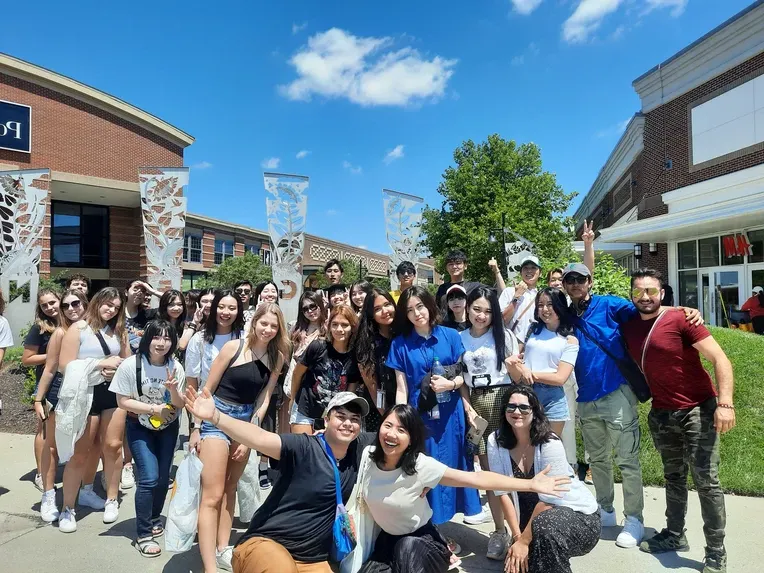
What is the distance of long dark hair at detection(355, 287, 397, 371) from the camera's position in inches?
133

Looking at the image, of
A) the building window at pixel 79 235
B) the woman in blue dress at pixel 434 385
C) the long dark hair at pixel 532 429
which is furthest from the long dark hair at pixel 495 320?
the building window at pixel 79 235

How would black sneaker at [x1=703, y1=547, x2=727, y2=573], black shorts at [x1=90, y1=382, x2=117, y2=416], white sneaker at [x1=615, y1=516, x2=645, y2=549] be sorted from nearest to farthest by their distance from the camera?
black sneaker at [x1=703, y1=547, x2=727, y2=573] → white sneaker at [x1=615, y1=516, x2=645, y2=549] → black shorts at [x1=90, y1=382, x2=117, y2=416]

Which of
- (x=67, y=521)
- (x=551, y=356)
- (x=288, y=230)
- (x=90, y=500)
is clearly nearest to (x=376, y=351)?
(x=551, y=356)

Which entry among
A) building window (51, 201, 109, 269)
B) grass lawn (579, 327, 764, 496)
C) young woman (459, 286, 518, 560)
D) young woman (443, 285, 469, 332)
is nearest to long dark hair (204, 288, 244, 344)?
young woman (443, 285, 469, 332)

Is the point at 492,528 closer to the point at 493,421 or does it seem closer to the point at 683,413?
the point at 493,421

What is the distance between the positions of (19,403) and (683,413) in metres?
8.51

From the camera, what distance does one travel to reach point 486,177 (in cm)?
2658

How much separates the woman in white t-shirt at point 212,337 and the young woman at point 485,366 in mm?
1861

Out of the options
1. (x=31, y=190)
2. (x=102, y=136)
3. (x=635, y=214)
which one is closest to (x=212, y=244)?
(x=102, y=136)

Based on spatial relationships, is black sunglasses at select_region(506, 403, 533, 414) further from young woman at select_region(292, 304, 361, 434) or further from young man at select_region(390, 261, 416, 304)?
young man at select_region(390, 261, 416, 304)

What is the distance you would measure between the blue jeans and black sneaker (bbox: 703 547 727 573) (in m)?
3.59

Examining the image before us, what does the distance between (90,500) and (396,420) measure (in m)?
3.15

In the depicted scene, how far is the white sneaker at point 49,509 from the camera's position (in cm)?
375

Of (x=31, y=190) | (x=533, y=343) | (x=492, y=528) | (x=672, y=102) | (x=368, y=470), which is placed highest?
(x=672, y=102)
